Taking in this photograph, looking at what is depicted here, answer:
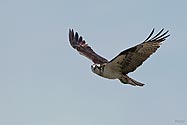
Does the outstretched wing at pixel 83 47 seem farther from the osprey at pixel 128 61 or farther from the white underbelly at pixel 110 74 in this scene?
the white underbelly at pixel 110 74

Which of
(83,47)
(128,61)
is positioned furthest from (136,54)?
(83,47)

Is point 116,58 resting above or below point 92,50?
below

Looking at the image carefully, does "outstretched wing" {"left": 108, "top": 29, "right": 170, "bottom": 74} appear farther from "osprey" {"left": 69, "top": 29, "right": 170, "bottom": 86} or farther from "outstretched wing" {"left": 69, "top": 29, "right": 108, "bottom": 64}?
"outstretched wing" {"left": 69, "top": 29, "right": 108, "bottom": 64}

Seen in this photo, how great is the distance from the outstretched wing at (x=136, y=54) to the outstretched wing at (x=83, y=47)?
2.11m

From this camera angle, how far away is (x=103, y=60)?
76.2 feet

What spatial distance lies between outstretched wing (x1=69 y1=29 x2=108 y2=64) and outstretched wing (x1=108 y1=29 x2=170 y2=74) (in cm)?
211

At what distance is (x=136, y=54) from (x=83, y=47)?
18.6 feet

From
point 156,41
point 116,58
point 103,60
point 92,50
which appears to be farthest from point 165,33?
point 92,50

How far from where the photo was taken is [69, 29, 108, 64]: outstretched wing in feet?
75.8

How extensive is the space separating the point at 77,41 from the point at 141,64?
5.97m

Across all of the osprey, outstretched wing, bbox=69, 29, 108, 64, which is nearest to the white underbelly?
the osprey

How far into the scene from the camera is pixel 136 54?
1978 centimetres

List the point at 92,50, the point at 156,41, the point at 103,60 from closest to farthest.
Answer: the point at 156,41 < the point at 103,60 < the point at 92,50

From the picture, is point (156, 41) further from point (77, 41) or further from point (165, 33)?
point (77, 41)
